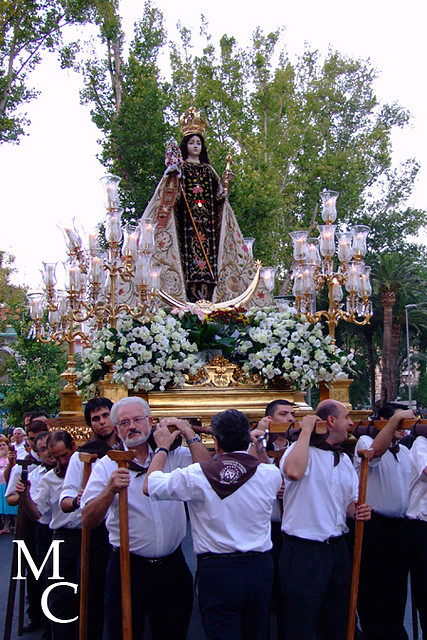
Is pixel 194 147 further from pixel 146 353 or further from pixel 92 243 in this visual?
pixel 146 353

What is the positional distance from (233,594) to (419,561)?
2078mm

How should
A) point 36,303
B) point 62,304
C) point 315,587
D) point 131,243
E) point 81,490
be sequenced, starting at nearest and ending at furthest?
point 315,587
point 81,490
point 131,243
point 36,303
point 62,304

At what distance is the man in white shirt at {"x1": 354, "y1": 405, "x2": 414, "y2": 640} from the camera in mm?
5383

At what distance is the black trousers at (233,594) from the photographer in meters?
3.66

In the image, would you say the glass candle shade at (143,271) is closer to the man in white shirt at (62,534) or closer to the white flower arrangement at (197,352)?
the white flower arrangement at (197,352)

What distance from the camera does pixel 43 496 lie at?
18.3ft

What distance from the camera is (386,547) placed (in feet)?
17.8

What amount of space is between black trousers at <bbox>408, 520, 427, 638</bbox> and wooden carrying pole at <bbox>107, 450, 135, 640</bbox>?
2307mm

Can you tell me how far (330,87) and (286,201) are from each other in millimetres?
9530

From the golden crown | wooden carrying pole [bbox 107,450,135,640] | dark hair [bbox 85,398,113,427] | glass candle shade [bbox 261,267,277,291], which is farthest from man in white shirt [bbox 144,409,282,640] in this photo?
the golden crown

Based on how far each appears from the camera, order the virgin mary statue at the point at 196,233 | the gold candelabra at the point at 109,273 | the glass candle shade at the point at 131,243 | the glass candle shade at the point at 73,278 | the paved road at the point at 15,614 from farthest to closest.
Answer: the virgin mary statue at the point at 196,233 < the glass candle shade at the point at 73,278 < the glass candle shade at the point at 131,243 < the gold candelabra at the point at 109,273 < the paved road at the point at 15,614

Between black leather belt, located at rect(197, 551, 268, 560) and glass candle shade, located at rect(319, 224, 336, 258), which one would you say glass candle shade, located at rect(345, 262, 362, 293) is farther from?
black leather belt, located at rect(197, 551, 268, 560)

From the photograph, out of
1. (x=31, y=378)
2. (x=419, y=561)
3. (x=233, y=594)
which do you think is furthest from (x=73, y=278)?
(x=31, y=378)

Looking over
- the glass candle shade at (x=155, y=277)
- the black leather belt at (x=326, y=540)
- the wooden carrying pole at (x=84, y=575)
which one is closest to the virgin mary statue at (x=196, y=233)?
the glass candle shade at (x=155, y=277)
